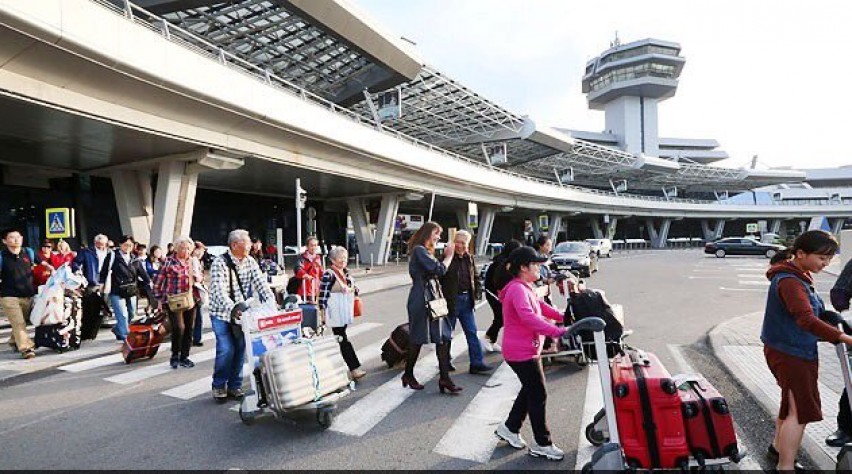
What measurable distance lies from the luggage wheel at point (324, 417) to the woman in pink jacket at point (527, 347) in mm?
1628

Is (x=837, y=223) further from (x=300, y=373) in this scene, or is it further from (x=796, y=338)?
(x=300, y=373)

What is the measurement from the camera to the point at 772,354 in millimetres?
3078

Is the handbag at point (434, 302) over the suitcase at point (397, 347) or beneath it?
over

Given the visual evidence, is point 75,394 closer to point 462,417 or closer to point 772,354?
point 462,417

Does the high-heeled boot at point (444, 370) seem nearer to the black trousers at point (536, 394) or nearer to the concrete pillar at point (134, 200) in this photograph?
the black trousers at point (536, 394)

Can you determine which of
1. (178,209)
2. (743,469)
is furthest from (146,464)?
(178,209)

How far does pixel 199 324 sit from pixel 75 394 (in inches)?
105

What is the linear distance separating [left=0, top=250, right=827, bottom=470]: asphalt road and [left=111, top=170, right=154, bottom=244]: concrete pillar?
13.7 meters

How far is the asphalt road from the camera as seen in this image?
11.6 ft

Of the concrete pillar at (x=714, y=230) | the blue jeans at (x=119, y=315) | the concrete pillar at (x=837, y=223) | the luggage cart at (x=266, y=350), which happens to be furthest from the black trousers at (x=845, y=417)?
the concrete pillar at (x=837, y=223)

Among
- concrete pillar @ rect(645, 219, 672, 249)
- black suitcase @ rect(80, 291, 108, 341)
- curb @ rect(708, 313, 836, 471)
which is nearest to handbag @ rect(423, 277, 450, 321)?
curb @ rect(708, 313, 836, 471)

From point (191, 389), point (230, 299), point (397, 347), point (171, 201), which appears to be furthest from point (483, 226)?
point (230, 299)

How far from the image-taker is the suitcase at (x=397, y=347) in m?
6.03

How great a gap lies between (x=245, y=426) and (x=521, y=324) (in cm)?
280
